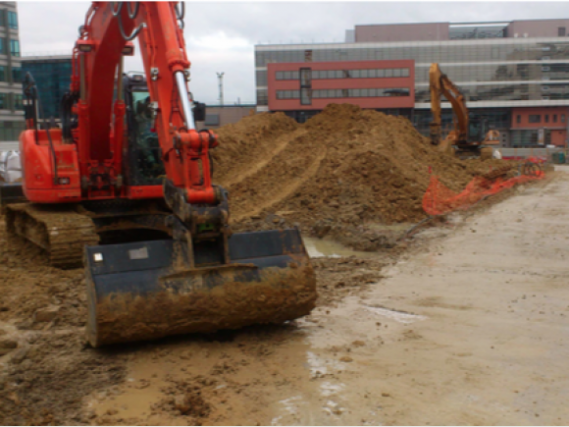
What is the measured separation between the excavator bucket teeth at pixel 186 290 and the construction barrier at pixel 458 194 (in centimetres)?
982

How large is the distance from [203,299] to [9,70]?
60.4 metres

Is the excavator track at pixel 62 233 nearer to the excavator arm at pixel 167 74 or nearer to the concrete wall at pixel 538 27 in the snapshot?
the excavator arm at pixel 167 74

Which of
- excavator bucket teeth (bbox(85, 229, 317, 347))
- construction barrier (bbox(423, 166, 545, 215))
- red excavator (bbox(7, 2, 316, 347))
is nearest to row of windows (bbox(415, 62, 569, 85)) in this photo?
construction barrier (bbox(423, 166, 545, 215))

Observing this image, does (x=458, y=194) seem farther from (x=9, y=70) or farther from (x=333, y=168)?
(x=9, y=70)

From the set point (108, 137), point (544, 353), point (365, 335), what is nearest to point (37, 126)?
point (108, 137)

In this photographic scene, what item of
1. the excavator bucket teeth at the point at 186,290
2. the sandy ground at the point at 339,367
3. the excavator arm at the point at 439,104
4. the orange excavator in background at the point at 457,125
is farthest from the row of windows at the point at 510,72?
the excavator bucket teeth at the point at 186,290

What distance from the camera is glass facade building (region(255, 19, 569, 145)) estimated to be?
73250 millimetres

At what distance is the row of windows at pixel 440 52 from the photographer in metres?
73.8

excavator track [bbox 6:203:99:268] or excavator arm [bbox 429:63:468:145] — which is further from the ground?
excavator arm [bbox 429:63:468:145]

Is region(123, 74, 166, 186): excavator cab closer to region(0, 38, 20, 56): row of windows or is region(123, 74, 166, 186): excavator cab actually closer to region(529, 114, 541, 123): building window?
region(0, 38, 20, 56): row of windows

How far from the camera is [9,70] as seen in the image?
189 feet

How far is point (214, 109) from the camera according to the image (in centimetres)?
7362

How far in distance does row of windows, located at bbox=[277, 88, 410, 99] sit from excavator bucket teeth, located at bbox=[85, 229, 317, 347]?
2452 inches

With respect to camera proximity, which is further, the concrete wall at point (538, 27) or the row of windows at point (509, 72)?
the concrete wall at point (538, 27)
